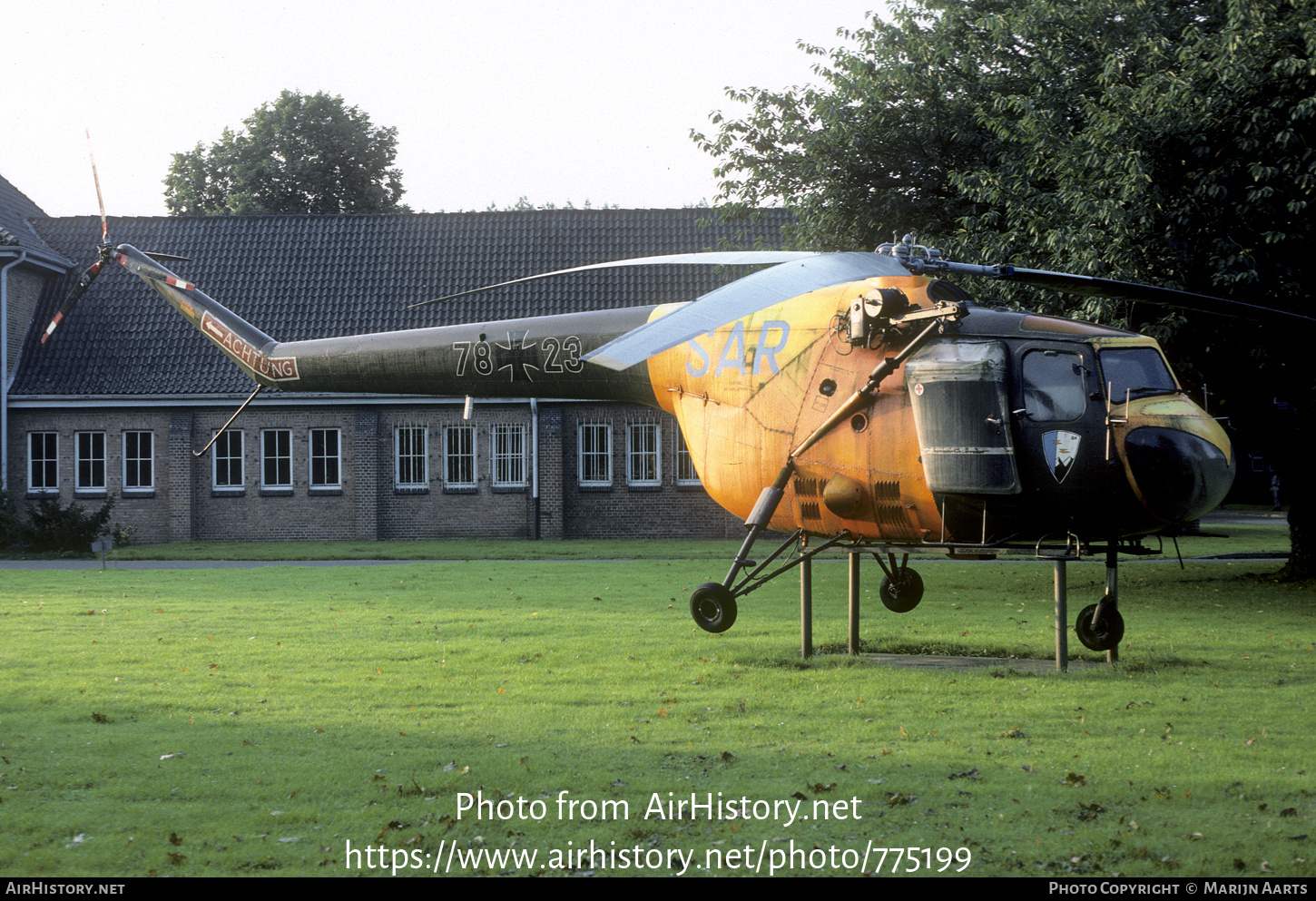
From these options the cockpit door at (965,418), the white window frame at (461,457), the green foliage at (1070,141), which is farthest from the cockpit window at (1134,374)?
the white window frame at (461,457)

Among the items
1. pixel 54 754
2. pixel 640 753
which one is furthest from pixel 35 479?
pixel 640 753

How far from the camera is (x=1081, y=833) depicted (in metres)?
5.80

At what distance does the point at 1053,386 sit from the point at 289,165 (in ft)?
136

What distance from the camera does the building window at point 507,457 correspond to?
94.9ft

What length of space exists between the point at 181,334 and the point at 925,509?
24739 millimetres

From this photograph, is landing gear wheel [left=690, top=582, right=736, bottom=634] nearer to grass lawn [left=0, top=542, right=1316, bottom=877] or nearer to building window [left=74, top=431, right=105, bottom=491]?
grass lawn [left=0, top=542, right=1316, bottom=877]

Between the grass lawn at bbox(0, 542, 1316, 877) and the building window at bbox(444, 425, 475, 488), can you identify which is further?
the building window at bbox(444, 425, 475, 488)

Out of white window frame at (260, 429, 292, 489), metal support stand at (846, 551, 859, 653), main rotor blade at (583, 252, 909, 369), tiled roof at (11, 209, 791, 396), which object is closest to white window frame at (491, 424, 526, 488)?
→ tiled roof at (11, 209, 791, 396)

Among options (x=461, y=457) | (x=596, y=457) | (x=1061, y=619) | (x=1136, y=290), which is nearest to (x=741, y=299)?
(x=1136, y=290)

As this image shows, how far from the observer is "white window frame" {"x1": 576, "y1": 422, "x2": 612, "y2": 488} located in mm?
29141

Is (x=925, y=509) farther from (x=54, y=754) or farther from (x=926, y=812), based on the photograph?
(x=54, y=754)

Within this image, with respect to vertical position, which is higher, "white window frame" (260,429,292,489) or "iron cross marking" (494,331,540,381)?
"iron cross marking" (494,331,540,381)

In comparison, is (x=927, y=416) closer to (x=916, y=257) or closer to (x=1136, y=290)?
(x=916, y=257)

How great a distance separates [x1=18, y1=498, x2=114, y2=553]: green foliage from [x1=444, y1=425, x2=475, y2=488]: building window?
7567mm
